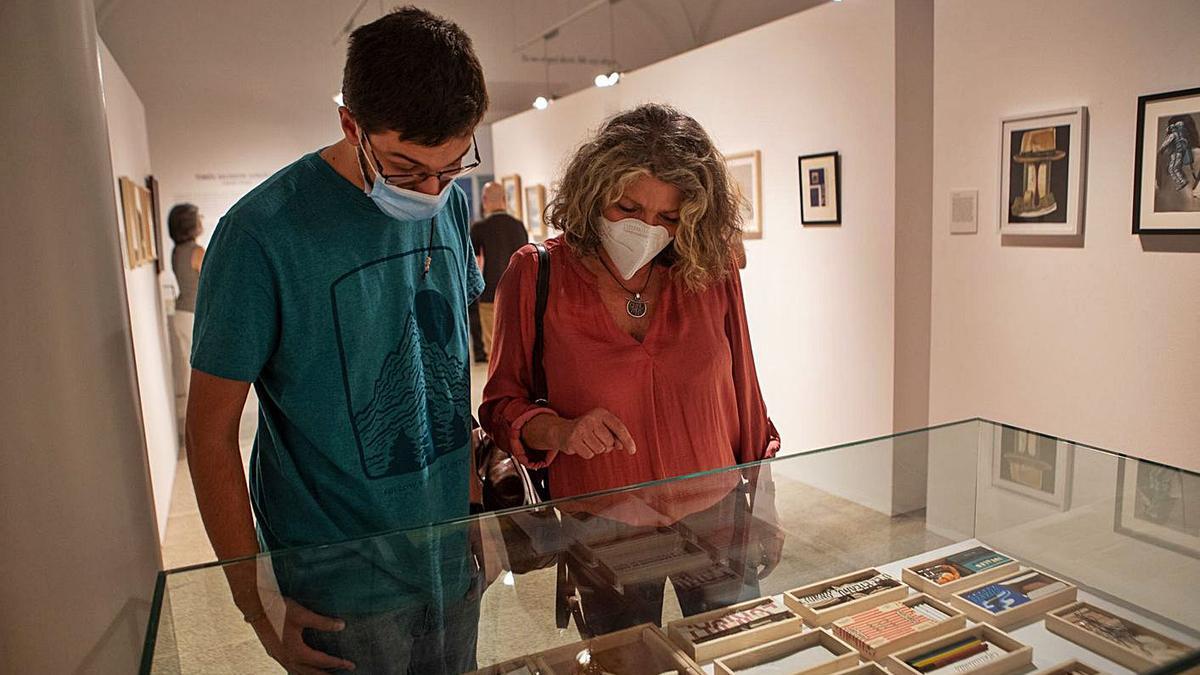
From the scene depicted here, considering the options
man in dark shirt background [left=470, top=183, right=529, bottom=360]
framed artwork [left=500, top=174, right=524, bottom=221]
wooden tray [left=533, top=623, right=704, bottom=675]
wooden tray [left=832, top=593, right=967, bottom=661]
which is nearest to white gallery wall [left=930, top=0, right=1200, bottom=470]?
wooden tray [left=832, top=593, right=967, bottom=661]

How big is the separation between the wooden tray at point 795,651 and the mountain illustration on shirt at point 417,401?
2.32 ft

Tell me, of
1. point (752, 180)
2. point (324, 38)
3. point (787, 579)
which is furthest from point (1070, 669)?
point (324, 38)

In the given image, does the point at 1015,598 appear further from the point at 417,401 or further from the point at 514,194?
the point at 514,194

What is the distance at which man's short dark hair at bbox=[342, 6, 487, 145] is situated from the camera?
139cm

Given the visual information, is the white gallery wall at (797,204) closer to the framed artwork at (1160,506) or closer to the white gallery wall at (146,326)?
the white gallery wall at (146,326)

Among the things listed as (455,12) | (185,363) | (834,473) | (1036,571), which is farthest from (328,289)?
(455,12)

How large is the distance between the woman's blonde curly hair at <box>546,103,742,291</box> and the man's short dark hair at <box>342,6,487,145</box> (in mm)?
515

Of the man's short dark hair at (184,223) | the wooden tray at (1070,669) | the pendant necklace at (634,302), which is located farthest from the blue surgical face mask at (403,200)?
the man's short dark hair at (184,223)

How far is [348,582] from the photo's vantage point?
1.32 metres

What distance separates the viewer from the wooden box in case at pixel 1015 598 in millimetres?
1422

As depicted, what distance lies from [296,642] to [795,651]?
76 cm

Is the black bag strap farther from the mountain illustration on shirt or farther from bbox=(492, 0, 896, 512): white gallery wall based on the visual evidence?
bbox=(492, 0, 896, 512): white gallery wall

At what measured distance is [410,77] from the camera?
54.8 inches

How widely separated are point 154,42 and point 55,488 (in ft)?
32.8
